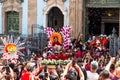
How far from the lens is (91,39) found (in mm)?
29406

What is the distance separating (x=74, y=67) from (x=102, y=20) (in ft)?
76.4

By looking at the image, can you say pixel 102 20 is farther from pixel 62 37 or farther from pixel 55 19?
pixel 62 37

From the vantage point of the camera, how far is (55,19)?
105ft

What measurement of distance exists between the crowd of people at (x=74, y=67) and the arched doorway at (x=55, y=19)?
9.17ft

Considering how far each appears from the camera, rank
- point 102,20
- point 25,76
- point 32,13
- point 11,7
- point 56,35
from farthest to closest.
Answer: point 102,20, point 11,7, point 32,13, point 56,35, point 25,76

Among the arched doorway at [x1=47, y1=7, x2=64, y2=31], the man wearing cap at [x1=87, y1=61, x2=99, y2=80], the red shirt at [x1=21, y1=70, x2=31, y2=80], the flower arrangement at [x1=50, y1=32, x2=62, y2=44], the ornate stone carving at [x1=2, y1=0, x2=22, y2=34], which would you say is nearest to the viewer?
the man wearing cap at [x1=87, y1=61, x2=99, y2=80]

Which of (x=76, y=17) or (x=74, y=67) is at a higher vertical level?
(x=76, y=17)

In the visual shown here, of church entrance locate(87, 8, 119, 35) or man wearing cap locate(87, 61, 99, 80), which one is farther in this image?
church entrance locate(87, 8, 119, 35)

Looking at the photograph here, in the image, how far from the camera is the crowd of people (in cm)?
1205

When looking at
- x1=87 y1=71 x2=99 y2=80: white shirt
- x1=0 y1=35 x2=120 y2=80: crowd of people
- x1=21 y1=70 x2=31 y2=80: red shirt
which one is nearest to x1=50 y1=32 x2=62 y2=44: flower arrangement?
x1=0 y1=35 x2=120 y2=80: crowd of people

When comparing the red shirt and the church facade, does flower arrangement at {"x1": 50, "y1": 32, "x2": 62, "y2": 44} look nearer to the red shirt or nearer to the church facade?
the church facade

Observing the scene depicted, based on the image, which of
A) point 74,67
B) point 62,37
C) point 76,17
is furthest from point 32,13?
point 74,67

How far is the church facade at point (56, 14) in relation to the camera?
30.4 meters

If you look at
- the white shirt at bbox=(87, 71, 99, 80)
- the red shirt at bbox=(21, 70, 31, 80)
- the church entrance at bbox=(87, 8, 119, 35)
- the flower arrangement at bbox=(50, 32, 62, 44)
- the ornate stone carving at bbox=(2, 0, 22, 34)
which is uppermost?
the ornate stone carving at bbox=(2, 0, 22, 34)
